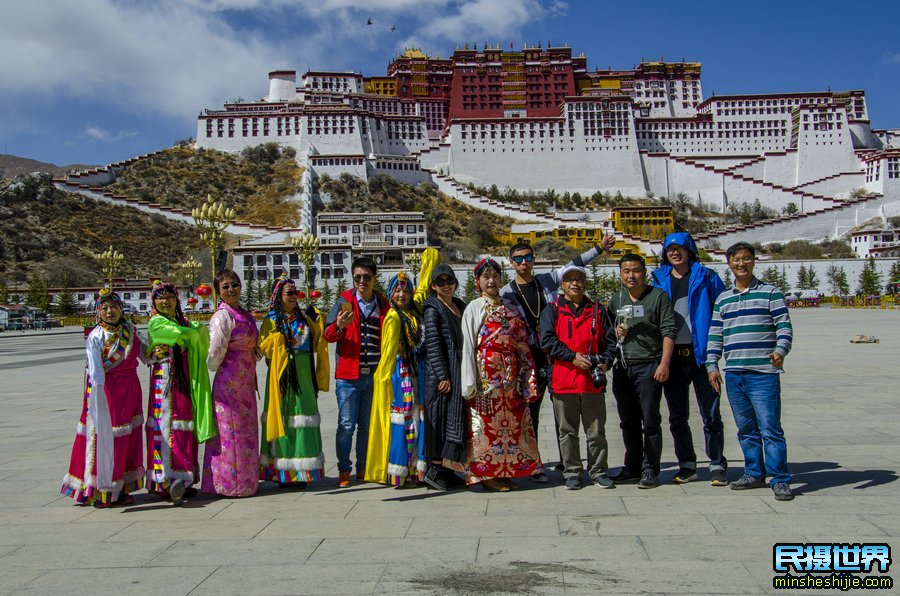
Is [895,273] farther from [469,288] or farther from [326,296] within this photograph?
[326,296]

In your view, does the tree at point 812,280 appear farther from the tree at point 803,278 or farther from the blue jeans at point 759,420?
the blue jeans at point 759,420

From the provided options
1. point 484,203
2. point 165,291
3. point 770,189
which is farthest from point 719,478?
point 770,189

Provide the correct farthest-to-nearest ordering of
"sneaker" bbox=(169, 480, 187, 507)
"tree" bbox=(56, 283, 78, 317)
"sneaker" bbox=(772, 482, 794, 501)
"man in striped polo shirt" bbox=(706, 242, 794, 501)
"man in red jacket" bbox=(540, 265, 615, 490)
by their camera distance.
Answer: "tree" bbox=(56, 283, 78, 317), "man in red jacket" bbox=(540, 265, 615, 490), "sneaker" bbox=(169, 480, 187, 507), "man in striped polo shirt" bbox=(706, 242, 794, 501), "sneaker" bbox=(772, 482, 794, 501)

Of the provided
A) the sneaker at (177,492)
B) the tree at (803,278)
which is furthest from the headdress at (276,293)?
the tree at (803,278)

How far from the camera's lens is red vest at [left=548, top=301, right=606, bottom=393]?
17.3 feet

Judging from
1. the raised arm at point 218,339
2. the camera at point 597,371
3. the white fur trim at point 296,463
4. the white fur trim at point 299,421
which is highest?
the raised arm at point 218,339

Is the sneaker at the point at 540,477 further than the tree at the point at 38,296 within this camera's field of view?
No

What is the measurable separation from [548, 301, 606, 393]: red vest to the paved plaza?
2.28 feet

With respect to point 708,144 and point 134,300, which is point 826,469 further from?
point 708,144

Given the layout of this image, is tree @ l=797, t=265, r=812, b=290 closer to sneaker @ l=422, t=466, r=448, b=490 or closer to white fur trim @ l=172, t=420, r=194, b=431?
sneaker @ l=422, t=466, r=448, b=490

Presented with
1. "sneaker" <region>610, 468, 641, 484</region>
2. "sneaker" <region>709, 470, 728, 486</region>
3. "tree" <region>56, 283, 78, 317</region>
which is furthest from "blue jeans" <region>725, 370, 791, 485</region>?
"tree" <region>56, 283, 78, 317</region>

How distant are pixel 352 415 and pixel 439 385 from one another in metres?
0.74

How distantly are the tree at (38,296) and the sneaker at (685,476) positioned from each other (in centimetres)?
4959

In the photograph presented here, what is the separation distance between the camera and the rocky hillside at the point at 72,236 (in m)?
56.2
